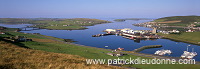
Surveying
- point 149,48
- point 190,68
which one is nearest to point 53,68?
point 190,68

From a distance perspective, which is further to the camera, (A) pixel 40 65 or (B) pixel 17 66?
(A) pixel 40 65

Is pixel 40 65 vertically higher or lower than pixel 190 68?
higher

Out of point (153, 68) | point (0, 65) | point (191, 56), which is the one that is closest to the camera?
point (0, 65)

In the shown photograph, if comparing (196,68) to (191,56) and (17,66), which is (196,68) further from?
(17,66)

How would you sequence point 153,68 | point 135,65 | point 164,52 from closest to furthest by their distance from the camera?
point 153,68 → point 135,65 → point 164,52

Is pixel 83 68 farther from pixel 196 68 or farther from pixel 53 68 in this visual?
pixel 196 68

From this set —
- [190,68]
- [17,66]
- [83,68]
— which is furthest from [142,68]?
[17,66]

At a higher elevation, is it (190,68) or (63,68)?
(63,68)

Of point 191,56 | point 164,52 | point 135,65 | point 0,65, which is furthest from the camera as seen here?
point 164,52

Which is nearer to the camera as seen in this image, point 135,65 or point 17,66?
point 17,66
